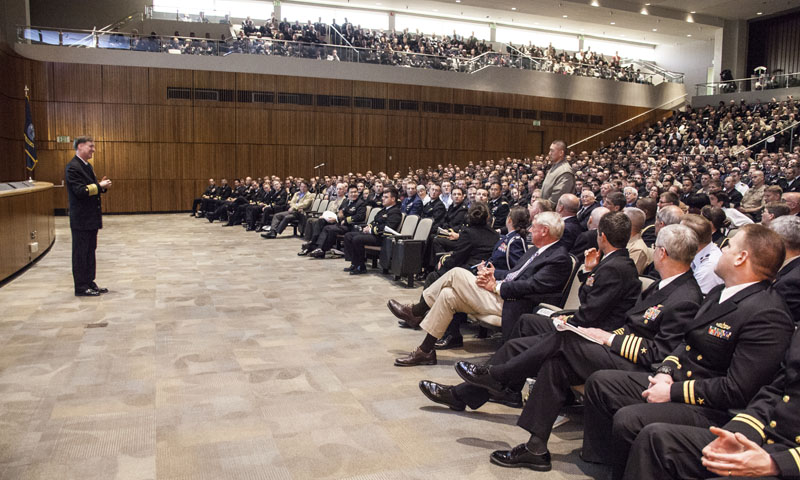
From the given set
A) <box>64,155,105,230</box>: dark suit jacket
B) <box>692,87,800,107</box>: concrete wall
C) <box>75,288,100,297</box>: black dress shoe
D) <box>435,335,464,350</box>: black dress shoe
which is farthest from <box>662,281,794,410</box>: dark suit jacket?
<box>692,87,800,107</box>: concrete wall

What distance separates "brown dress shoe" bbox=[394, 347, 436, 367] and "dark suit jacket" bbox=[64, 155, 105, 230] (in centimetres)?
358

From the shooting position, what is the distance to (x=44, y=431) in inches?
111

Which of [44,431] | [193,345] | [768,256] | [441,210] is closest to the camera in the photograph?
[768,256]

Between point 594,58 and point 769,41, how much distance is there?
21.3 feet

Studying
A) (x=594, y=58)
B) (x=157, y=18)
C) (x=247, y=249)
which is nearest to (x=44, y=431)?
(x=247, y=249)

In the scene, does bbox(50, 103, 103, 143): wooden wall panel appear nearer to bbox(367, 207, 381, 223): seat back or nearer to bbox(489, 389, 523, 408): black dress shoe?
bbox(367, 207, 381, 223): seat back

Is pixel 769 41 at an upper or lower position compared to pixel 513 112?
upper

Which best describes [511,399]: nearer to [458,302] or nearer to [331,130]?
[458,302]

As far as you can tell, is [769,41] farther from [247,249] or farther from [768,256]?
[768,256]

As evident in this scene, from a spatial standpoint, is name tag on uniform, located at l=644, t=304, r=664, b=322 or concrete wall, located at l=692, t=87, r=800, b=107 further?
concrete wall, located at l=692, t=87, r=800, b=107

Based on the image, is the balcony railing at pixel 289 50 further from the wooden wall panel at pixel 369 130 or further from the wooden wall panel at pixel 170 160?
the wooden wall panel at pixel 170 160

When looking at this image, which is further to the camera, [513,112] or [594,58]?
[594,58]

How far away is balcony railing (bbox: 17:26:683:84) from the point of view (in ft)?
51.5

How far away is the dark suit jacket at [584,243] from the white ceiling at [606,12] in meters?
17.3
